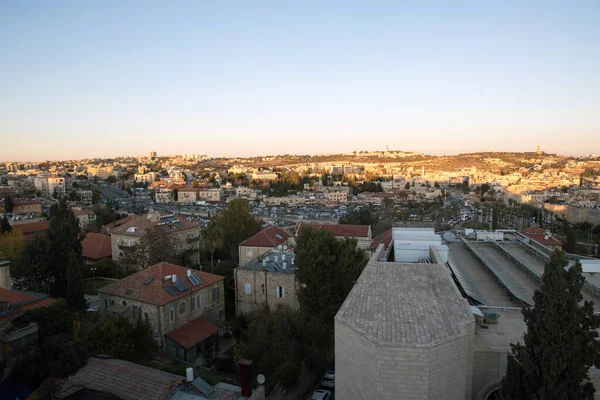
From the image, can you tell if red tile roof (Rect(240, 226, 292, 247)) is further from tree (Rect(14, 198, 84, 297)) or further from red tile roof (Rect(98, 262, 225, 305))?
tree (Rect(14, 198, 84, 297))

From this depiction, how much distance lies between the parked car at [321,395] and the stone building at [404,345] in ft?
12.1

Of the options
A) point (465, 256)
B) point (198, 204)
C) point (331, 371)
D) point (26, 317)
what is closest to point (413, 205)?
point (198, 204)

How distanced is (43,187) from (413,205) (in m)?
80.5

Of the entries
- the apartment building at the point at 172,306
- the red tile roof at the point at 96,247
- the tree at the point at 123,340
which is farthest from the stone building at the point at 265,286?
the red tile roof at the point at 96,247

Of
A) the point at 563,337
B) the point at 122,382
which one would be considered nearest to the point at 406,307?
the point at 563,337

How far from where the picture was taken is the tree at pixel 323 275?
14344 mm

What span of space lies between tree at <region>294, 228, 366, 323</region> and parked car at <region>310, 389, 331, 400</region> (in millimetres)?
2592

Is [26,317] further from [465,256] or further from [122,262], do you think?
[465,256]

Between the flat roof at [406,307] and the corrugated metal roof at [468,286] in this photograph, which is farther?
the corrugated metal roof at [468,286]

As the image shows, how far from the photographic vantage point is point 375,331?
7.62 meters

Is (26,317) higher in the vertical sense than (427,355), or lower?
lower

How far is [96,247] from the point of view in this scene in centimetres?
2905

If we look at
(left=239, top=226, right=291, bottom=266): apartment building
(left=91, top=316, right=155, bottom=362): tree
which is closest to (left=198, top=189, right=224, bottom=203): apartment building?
(left=239, top=226, right=291, bottom=266): apartment building

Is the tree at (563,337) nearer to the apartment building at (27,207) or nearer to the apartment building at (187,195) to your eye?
the apartment building at (27,207)
